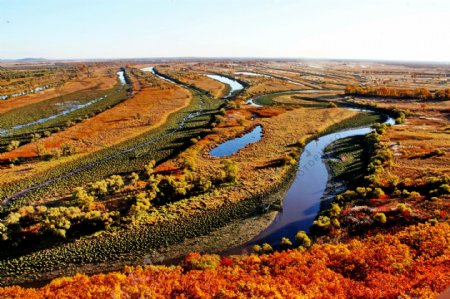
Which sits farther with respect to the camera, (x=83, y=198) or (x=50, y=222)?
(x=83, y=198)

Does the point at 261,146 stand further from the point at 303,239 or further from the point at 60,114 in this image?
the point at 60,114

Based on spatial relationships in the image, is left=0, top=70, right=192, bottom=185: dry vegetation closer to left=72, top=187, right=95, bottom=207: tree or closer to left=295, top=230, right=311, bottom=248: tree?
left=72, top=187, right=95, bottom=207: tree

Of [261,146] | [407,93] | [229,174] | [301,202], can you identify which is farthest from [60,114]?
[407,93]

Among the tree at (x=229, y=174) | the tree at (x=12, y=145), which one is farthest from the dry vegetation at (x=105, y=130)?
the tree at (x=229, y=174)

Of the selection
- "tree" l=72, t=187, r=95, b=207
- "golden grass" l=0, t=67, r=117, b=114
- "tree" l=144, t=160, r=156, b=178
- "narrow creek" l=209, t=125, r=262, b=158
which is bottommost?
"tree" l=72, t=187, r=95, b=207

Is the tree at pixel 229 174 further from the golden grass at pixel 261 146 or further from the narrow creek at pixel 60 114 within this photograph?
the narrow creek at pixel 60 114

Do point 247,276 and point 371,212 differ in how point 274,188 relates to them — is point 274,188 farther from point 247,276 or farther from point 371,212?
point 247,276

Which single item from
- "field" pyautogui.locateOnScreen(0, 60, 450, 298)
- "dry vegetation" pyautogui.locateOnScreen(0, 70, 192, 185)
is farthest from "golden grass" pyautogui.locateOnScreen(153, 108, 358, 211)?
"dry vegetation" pyautogui.locateOnScreen(0, 70, 192, 185)
